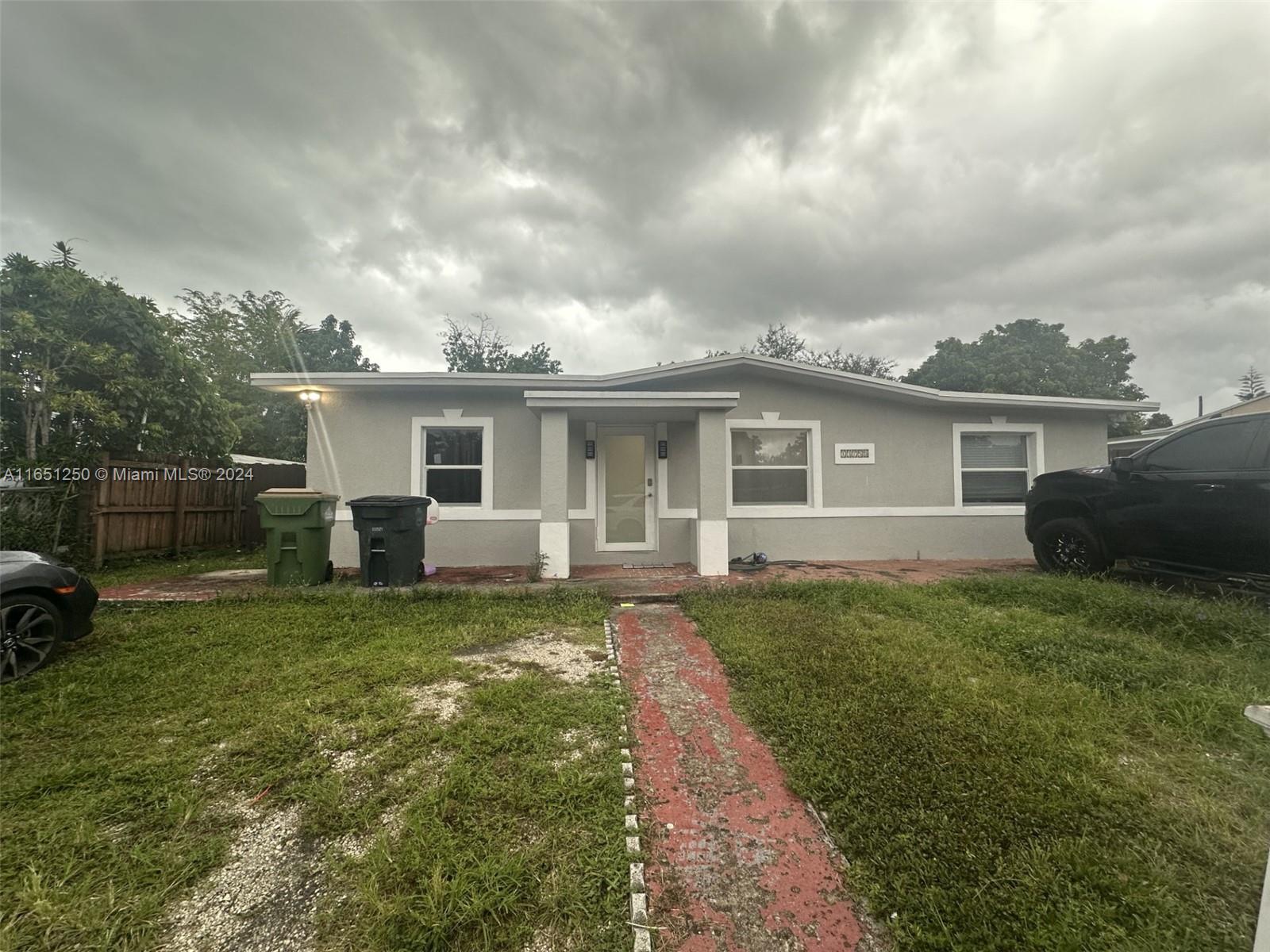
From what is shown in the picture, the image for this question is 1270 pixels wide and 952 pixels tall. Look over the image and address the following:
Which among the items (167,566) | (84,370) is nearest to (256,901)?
(167,566)

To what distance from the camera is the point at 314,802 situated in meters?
1.95

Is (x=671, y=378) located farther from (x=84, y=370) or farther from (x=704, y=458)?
(x=84, y=370)

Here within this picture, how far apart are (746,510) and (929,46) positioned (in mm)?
6861

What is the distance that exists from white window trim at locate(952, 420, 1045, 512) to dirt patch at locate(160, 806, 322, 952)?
885 centimetres

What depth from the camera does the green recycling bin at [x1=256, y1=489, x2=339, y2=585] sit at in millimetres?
5590

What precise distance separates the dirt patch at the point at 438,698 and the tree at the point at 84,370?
8.43m

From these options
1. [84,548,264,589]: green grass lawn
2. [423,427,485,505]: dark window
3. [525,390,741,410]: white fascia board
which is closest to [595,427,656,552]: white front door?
[525,390,741,410]: white fascia board

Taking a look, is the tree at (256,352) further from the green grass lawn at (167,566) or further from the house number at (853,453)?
the house number at (853,453)

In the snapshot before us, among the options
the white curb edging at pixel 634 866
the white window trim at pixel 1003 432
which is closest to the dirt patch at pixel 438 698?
Result: the white curb edging at pixel 634 866

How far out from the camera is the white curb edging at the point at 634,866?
137 cm

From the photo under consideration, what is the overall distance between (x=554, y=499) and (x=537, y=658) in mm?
2817

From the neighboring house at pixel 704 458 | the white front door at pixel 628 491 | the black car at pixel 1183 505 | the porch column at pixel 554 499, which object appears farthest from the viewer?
the white front door at pixel 628 491

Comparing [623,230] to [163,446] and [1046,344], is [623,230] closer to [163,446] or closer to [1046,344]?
[163,446]

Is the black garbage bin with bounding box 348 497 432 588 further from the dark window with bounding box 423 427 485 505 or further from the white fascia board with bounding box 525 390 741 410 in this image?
the white fascia board with bounding box 525 390 741 410
